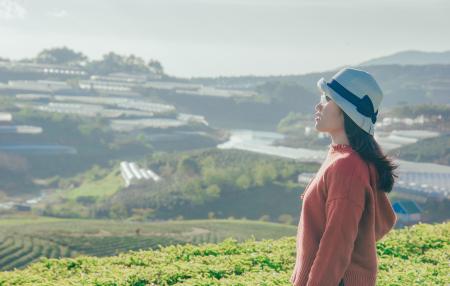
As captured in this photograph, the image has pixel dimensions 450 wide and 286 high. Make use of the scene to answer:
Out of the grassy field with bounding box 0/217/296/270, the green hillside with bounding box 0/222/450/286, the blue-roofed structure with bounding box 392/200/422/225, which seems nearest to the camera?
the green hillside with bounding box 0/222/450/286

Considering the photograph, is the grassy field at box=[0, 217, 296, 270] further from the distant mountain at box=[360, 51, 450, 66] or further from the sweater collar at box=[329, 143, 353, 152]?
the distant mountain at box=[360, 51, 450, 66]

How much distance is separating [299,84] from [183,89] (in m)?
16.1

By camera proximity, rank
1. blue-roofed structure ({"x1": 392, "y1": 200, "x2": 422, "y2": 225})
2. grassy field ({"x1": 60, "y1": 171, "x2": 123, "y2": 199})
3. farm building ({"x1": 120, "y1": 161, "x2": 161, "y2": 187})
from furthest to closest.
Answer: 1. farm building ({"x1": 120, "y1": 161, "x2": 161, "y2": 187})
2. grassy field ({"x1": 60, "y1": 171, "x2": 123, "y2": 199})
3. blue-roofed structure ({"x1": 392, "y1": 200, "x2": 422, "y2": 225})

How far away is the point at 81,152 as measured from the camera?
6769 cm

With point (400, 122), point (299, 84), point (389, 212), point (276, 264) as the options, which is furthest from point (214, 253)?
point (299, 84)

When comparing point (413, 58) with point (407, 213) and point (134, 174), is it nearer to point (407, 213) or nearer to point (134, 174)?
point (134, 174)

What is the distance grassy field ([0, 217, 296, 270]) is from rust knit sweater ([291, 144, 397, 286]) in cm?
2047

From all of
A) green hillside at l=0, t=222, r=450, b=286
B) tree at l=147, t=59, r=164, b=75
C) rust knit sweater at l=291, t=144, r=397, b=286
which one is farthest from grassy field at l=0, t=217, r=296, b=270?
tree at l=147, t=59, r=164, b=75

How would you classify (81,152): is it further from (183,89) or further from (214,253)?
(214,253)

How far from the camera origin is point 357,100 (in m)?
3.09

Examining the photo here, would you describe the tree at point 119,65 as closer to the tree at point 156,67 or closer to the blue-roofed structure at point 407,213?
the tree at point 156,67

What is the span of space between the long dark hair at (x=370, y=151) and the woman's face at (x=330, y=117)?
3 cm

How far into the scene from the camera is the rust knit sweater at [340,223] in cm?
293

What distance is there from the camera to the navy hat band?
10.1 feet
